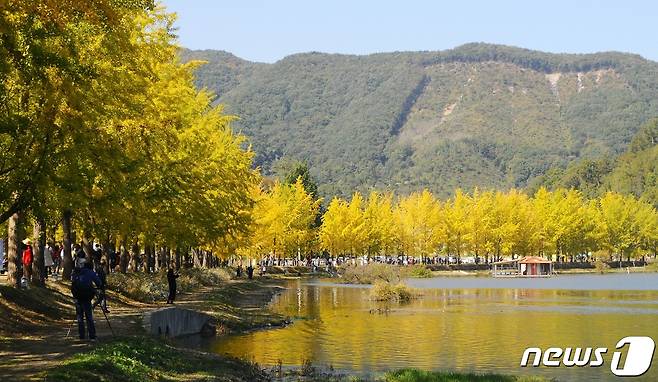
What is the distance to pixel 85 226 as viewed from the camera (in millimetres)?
34594

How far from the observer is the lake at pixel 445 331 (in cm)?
2700

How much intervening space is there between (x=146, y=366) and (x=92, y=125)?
280 inches

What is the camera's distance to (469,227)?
11706 centimetres

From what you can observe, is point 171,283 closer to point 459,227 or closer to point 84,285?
point 84,285

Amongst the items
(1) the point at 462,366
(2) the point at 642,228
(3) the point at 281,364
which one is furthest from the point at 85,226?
(2) the point at 642,228

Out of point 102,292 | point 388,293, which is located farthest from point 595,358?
point 388,293

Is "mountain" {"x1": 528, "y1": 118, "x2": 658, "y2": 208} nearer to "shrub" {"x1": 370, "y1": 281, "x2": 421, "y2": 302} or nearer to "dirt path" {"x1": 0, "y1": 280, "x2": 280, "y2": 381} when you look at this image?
"shrub" {"x1": 370, "y1": 281, "x2": 421, "y2": 302}

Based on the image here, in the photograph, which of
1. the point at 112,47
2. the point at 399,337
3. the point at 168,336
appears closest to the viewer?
the point at 112,47

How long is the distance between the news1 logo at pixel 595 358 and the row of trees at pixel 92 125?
14361 mm

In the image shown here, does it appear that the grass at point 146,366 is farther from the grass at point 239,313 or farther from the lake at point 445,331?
the grass at point 239,313

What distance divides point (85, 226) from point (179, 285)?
14640 mm

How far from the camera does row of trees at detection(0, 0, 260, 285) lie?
1934 centimetres

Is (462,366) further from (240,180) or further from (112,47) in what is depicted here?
(240,180)

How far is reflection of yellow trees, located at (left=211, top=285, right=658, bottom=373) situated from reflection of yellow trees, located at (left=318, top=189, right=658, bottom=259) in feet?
180
